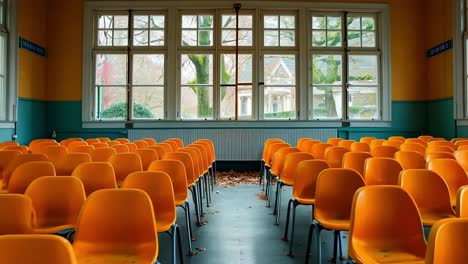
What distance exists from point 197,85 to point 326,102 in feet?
10.8

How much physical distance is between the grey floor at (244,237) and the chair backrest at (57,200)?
3.17 ft

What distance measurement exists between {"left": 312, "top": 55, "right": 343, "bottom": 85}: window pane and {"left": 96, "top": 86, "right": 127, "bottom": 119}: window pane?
486 centimetres

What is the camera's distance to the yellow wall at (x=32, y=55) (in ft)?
26.3

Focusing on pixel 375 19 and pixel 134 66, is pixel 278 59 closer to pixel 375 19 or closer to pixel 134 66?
pixel 375 19

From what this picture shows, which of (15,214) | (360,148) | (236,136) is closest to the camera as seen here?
(15,214)

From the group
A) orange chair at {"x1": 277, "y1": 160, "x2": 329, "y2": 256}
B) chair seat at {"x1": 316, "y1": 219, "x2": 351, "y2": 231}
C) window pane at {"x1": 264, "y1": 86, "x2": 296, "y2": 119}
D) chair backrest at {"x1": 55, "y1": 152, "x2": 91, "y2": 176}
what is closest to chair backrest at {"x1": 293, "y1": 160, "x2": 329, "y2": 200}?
orange chair at {"x1": 277, "y1": 160, "x2": 329, "y2": 256}

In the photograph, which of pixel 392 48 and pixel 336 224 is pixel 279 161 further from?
pixel 392 48

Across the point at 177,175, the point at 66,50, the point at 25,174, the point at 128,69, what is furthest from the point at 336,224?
the point at 66,50

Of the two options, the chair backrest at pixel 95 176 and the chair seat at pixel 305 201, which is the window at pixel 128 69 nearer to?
the chair backrest at pixel 95 176

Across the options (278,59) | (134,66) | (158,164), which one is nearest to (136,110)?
(134,66)

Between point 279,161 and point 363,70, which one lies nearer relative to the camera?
point 279,161

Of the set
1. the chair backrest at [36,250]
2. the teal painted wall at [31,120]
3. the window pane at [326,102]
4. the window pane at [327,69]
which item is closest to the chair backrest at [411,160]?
the chair backrest at [36,250]

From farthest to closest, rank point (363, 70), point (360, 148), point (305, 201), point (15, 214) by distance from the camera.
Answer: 1. point (363, 70)
2. point (360, 148)
3. point (305, 201)
4. point (15, 214)

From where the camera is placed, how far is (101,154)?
191 inches
